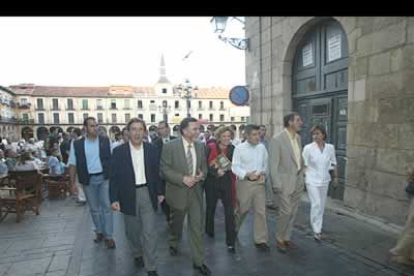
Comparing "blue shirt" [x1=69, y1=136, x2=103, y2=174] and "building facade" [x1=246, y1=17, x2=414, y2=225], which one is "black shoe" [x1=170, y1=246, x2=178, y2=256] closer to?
"blue shirt" [x1=69, y1=136, x2=103, y2=174]

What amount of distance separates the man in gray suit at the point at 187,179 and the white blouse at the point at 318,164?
166cm

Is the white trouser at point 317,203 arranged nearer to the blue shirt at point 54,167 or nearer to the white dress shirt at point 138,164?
the white dress shirt at point 138,164

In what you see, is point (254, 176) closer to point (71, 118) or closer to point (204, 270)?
point (204, 270)

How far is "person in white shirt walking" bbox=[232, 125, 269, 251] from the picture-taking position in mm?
3674

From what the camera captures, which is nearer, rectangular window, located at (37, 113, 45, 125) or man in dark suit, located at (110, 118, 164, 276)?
man in dark suit, located at (110, 118, 164, 276)

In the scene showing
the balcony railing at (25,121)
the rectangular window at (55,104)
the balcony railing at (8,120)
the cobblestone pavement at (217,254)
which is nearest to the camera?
the cobblestone pavement at (217,254)

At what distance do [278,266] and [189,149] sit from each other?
1795 millimetres

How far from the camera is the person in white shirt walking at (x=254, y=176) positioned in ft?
12.1

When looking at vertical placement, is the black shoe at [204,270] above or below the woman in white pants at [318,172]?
below

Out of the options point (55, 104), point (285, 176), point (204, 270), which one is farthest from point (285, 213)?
point (55, 104)

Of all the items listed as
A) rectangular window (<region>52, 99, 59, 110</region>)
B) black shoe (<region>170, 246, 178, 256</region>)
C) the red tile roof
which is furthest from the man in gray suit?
rectangular window (<region>52, 99, 59, 110</region>)

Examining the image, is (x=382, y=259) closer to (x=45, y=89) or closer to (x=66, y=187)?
(x=66, y=187)

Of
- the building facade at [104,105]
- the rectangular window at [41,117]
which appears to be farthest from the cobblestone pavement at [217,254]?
the rectangular window at [41,117]

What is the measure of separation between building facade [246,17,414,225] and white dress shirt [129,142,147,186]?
4.03 m
